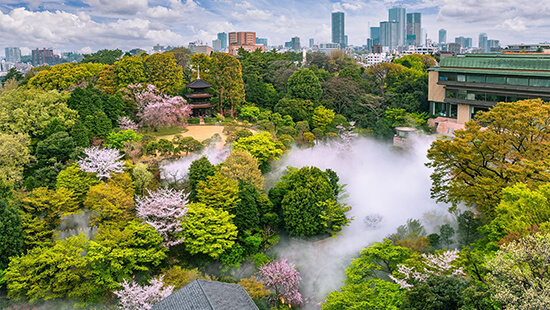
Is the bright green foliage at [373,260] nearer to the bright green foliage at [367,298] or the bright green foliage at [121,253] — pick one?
the bright green foliage at [367,298]

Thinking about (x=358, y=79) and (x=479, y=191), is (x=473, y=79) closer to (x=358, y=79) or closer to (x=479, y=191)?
(x=358, y=79)

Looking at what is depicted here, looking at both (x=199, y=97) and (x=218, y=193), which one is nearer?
(x=218, y=193)

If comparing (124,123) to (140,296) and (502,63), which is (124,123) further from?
(502,63)

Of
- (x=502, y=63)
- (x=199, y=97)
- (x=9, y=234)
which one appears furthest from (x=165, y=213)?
(x=502, y=63)

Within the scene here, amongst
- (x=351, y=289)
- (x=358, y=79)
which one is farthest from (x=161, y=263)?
(x=358, y=79)

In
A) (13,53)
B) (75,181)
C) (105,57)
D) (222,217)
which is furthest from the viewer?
(13,53)

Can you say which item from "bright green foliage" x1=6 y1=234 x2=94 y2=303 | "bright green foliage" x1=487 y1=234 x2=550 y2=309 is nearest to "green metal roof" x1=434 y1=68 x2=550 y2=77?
"bright green foliage" x1=487 y1=234 x2=550 y2=309
